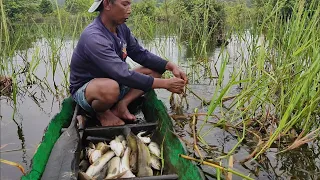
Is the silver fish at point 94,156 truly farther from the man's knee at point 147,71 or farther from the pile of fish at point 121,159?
the man's knee at point 147,71

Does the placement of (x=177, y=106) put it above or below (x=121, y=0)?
below

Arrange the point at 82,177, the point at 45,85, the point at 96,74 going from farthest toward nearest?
the point at 45,85
the point at 96,74
the point at 82,177

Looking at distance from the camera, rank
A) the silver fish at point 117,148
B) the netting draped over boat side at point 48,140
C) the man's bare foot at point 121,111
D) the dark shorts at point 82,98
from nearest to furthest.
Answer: the netting draped over boat side at point 48,140 < the silver fish at point 117,148 < the dark shorts at point 82,98 < the man's bare foot at point 121,111

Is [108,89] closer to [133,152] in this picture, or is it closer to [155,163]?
[133,152]

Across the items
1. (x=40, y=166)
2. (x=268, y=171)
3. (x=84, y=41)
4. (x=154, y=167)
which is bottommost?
(x=268, y=171)

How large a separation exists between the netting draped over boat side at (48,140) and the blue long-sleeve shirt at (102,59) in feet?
0.63

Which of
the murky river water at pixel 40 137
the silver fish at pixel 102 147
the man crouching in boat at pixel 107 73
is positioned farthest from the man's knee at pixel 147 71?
the silver fish at pixel 102 147

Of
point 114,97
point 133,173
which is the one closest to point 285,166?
point 133,173

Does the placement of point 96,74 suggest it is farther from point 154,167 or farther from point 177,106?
point 177,106

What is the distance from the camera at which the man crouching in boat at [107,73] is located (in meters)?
2.65

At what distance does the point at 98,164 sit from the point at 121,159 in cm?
18

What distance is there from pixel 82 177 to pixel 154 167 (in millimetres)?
544

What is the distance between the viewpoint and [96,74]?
297 centimetres

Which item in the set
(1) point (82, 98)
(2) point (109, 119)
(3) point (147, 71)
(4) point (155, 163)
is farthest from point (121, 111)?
(4) point (155, 163)
